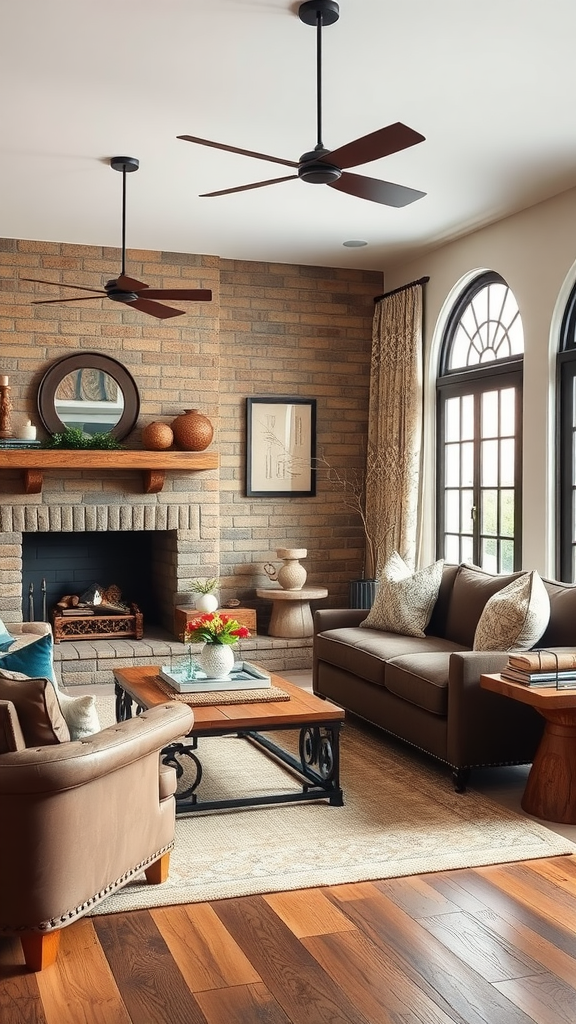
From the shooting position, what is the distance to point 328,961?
8.84ft

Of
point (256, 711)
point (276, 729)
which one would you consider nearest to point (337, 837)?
point (276, 729)

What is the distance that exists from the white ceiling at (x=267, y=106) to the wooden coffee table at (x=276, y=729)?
8.39 feet

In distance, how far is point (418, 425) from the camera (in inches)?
275

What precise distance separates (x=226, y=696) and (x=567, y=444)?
102 inches

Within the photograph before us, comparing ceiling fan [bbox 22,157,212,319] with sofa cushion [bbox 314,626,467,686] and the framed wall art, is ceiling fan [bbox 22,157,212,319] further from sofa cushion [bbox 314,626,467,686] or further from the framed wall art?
sofa cushion [bbox 314,626,467,686]

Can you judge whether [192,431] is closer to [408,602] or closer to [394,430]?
[394,430]

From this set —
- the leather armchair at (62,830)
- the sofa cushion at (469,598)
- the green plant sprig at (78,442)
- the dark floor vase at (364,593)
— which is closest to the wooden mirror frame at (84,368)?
the green plant sprig at (78,442)

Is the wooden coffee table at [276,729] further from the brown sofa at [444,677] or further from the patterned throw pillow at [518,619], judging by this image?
the patterned throw pillow at [518,619]

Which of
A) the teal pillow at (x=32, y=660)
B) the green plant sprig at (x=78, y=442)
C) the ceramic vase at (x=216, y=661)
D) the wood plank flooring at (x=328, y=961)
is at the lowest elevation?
the wood plank flooring at (x=328, y=961)

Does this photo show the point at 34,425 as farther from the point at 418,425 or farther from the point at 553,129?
the point at 553,129

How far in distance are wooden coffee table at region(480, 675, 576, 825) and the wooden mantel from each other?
3.33m

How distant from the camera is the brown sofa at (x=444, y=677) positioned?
4.16 metres

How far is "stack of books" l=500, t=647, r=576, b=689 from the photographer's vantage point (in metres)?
3.81

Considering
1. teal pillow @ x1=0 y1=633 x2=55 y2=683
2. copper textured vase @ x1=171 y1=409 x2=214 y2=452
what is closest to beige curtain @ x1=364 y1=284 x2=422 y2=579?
copper textured vase @ x1=171 y1=409 x2=214 y2=452
